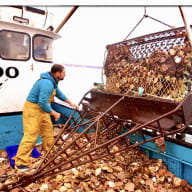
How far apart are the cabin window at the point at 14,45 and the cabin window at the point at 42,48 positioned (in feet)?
0.53

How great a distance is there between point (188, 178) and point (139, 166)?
2.09 ft

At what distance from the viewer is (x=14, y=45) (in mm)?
3611

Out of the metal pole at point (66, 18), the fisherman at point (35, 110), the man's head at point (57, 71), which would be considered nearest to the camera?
the fisherman at point (35, 110)

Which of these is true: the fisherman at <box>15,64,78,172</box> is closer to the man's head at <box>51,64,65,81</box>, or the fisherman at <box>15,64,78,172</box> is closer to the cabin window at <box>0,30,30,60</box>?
the man's head at <box>51,64,65,81</box>

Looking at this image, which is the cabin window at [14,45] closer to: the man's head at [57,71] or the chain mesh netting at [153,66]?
the man's head at [57,71]

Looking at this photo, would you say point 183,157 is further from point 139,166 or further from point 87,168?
point 87,168

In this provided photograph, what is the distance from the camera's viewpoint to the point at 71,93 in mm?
7824

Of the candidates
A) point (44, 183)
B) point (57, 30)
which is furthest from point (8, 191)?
point (57, 30)

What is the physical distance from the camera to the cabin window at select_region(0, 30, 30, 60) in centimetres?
346

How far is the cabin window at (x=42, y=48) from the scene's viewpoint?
385 centimetres

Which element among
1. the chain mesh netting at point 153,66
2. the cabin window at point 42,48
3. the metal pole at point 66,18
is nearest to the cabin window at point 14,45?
the cabin window at point 42,48

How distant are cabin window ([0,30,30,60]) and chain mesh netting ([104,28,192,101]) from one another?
1.79 meters

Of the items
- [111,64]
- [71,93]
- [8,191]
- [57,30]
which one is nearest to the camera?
[8,191]

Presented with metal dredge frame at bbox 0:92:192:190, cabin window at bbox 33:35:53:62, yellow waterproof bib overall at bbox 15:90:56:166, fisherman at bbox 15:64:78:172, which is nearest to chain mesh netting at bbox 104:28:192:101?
metal dredge frame at bbox 0:92:192:190
